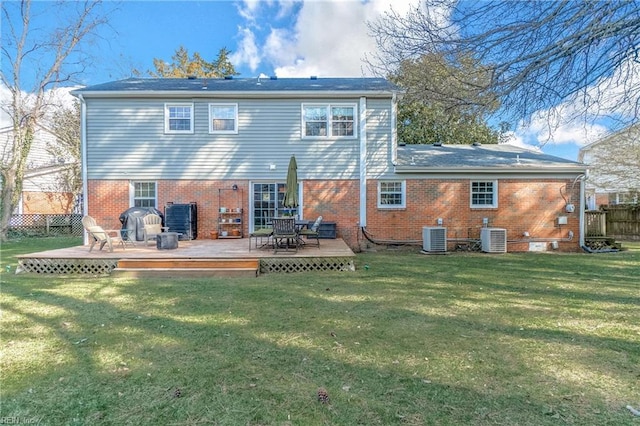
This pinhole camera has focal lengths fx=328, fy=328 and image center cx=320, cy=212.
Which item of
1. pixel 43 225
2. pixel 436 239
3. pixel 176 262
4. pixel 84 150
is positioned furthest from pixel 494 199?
pixel 43 225

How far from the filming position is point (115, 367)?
3047 millimetres

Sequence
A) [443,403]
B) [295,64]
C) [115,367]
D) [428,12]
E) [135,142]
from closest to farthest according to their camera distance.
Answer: [443,403]
[115,367]
[428,12]
[135,142]
[295,64]

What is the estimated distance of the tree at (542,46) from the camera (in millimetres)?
4430

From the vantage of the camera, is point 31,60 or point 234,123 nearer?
point 234,123

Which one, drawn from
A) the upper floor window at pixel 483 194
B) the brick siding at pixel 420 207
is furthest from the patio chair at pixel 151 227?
the upper floor window at pixel 483 194

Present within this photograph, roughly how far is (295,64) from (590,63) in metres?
14.4

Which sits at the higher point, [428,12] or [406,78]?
[428,12]

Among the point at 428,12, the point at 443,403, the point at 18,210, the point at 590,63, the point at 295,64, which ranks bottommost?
the point at 443,403

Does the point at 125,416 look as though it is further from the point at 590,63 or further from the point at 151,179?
the point at 151,179

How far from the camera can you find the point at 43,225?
15.9 meters

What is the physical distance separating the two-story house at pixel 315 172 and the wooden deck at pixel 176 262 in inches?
135

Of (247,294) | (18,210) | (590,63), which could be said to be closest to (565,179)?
(590,63)

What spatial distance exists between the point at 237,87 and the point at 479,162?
357 inches

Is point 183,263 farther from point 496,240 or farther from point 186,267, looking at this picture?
point 496,240
